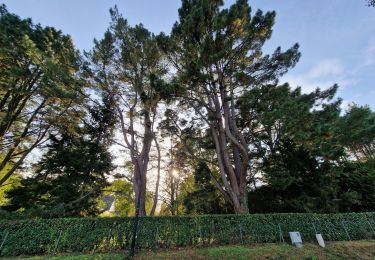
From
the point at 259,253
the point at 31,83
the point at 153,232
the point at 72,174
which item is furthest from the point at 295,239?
the point at 31,83

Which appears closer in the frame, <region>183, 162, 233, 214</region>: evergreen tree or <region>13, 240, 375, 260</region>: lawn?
<region>13, 240, 375, 260</region>: lawn

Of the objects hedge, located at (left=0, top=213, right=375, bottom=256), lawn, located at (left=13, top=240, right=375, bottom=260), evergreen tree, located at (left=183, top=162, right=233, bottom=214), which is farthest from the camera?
evergreen tree, located at (left=183, top=162, right=233, bottom=214)

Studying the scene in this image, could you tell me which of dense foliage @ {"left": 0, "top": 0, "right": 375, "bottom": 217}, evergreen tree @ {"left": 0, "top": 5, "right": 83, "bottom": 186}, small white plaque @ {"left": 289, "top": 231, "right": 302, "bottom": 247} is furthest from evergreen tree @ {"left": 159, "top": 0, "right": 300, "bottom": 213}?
evergreen tree @ {"left": 0, "top": 5, "right": 83, "bottom": 186}

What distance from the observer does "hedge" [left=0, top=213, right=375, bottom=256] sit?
7.11 metres

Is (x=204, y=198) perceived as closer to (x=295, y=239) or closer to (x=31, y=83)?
(x=295, y=239)

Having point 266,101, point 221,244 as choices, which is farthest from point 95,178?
point 266,101

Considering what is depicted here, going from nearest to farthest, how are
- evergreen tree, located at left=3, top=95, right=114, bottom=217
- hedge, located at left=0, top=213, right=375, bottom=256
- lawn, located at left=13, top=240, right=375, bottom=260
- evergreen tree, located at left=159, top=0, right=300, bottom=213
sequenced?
1. lawn, located at left=13, top=240, right=375, bottom=260
2. hedge, located at left=0, top=213, right=375, bottom=256
3. evergreen tree, located at left=159, top=0, right=300, bottom=213
4. evergreen tree, located at left=3, top=95, right=114, bottom=217

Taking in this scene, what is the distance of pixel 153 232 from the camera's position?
7.61m

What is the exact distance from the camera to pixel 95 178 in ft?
42.2

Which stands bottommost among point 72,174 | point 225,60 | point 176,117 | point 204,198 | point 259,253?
point 259,253

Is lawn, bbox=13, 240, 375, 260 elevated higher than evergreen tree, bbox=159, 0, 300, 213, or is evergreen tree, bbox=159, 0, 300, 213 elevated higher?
evergreen tree, bbox=159, 0, 300, 213

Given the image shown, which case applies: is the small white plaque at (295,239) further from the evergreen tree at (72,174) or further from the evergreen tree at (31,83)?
the evergreen tree at (31,83)

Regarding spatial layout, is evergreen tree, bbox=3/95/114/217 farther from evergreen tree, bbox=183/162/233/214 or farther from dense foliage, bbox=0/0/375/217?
evergreen tree, bbox=183/162/233/214

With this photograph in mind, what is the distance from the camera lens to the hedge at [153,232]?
711 cm
